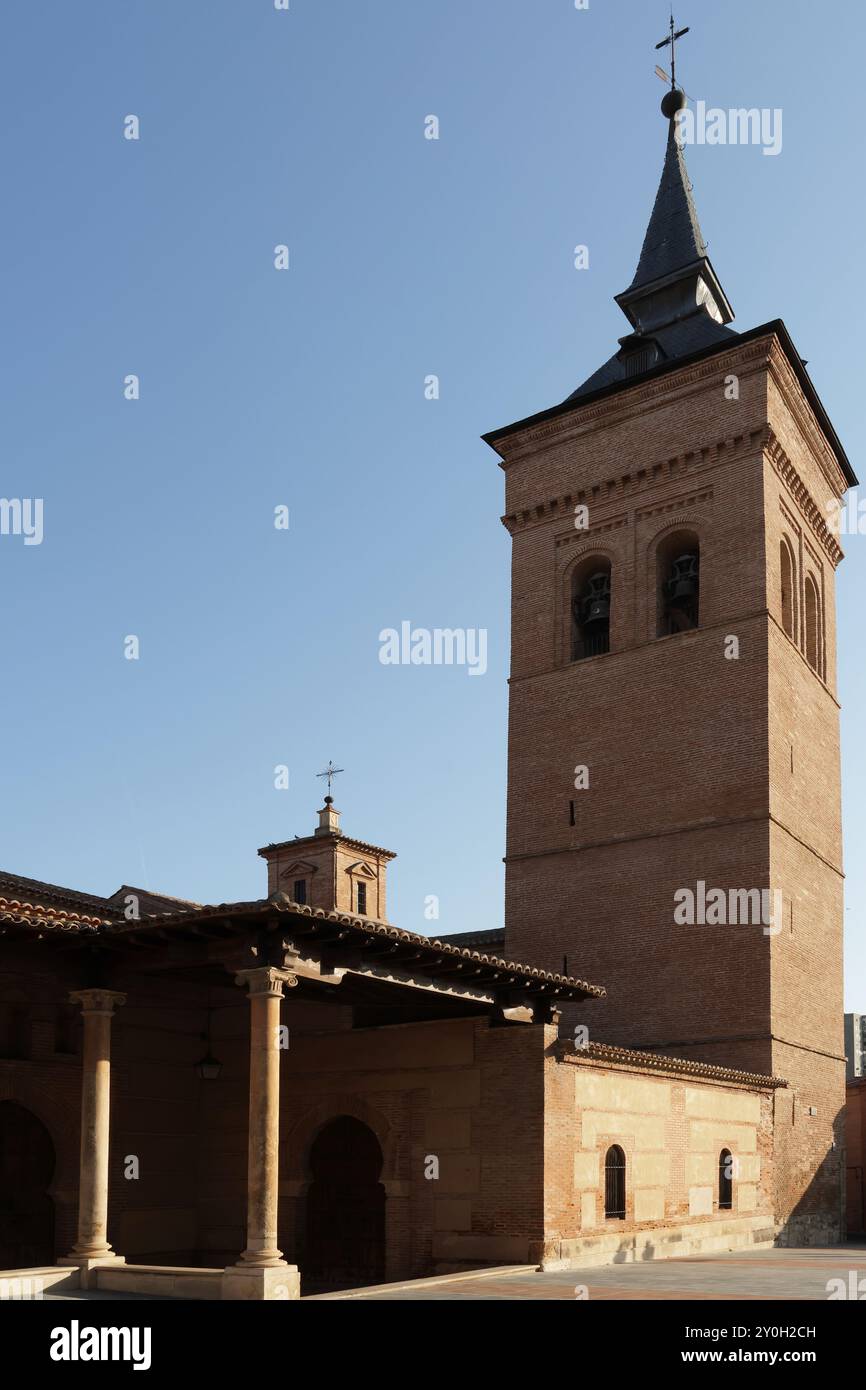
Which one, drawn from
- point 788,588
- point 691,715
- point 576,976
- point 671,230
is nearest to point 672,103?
point 671,230

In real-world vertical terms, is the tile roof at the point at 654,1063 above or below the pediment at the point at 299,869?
below

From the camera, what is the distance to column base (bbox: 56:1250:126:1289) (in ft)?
41.8

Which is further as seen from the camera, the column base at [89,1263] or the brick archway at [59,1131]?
the brick archway at [59,1131]

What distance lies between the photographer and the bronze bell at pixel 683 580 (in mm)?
24234

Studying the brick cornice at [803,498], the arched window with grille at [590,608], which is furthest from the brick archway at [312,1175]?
the brick cornice at [803,498]

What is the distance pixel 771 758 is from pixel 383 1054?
895 centimetres

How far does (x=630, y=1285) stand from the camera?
43.0ft

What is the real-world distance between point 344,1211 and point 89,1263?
15.1 ft

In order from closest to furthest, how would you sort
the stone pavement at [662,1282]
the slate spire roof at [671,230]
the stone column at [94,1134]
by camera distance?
the stone pavement at [662,1282]
the stone column at [94,1134]
the slate spire roof at [671,230]

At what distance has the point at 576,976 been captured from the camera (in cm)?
2294

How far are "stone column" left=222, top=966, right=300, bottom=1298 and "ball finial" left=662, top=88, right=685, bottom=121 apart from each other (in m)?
25.4

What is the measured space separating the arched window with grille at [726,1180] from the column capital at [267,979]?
9.36 m

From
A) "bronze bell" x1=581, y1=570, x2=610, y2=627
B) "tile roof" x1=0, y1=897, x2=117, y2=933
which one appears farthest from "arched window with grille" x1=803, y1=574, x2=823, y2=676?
"tile roof" x1=0, y1=897, x2=117, y2=933

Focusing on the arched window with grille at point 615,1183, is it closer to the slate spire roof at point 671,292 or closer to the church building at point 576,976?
the church building at point 576,976
